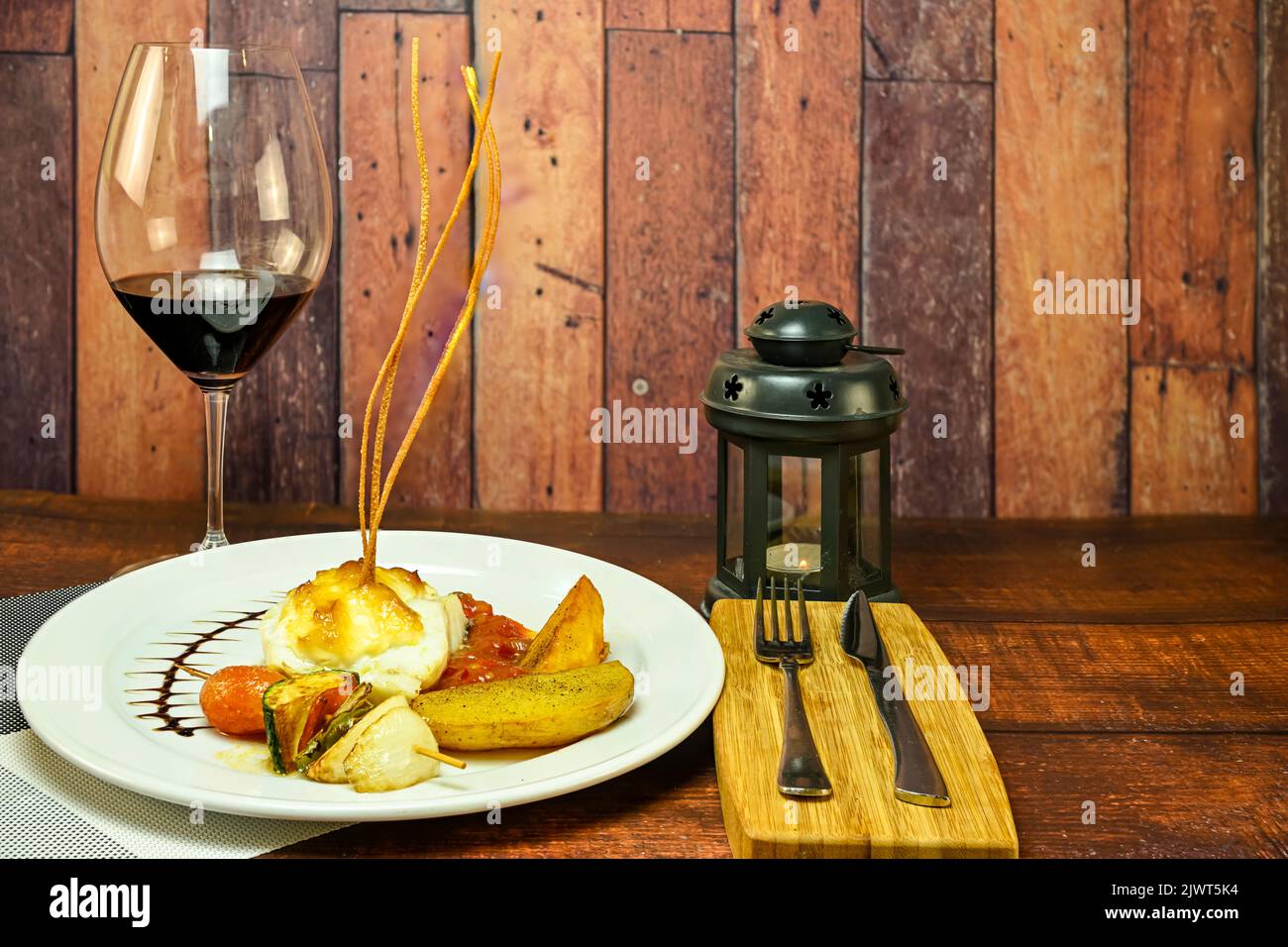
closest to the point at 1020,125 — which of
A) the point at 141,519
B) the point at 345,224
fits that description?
the point at 345,224

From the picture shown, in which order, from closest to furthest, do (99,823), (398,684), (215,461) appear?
1. (99,823)
2. (398,684)
3. (215,461)

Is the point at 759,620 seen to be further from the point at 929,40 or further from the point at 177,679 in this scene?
the point at 929,40

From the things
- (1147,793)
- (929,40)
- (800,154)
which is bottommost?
(1147,793)

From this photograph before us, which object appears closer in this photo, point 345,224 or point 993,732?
point 993,732

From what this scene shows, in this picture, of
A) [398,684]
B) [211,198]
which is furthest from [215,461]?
[398,684]

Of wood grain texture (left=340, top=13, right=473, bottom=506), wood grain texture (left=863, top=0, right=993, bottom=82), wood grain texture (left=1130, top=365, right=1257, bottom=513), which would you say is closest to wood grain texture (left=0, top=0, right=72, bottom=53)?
wood grain texture (left=340, top=13, right=473, bottom=506)

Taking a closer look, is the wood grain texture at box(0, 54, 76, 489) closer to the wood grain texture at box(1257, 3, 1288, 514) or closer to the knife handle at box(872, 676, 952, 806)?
the knife handle at box(872, 676, 952, 806)

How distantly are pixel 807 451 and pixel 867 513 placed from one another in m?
0.08

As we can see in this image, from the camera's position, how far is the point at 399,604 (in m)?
0.75

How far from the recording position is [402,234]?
1320 mm

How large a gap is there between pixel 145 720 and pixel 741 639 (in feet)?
1.14
